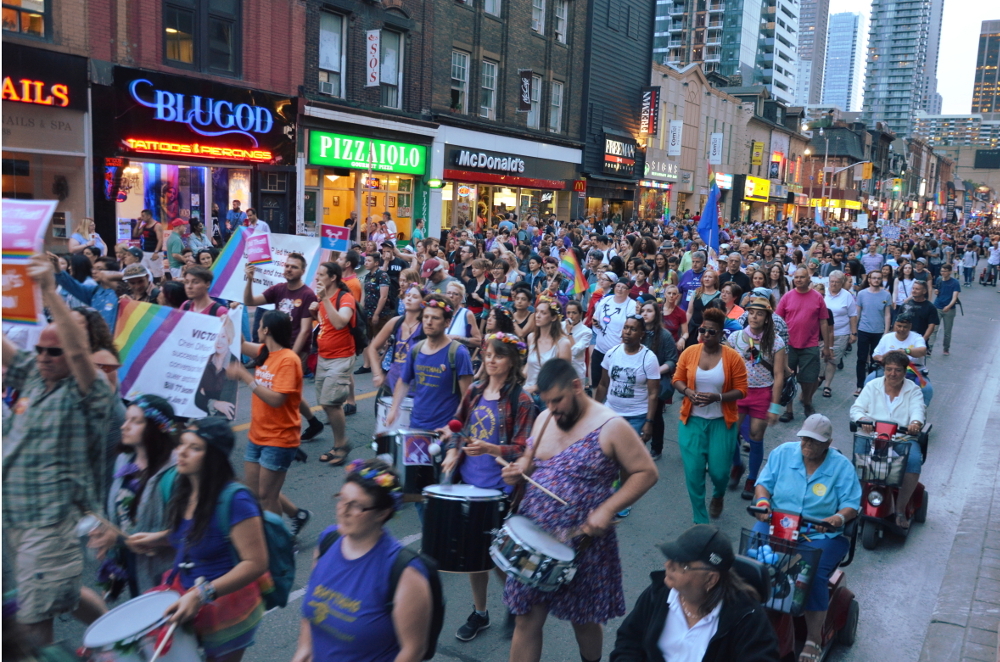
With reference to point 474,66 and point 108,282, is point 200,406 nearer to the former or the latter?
point 108,282

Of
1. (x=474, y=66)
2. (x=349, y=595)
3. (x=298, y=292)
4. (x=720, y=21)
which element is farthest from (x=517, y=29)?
(x=720, y=21)

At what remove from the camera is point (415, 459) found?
5.52m

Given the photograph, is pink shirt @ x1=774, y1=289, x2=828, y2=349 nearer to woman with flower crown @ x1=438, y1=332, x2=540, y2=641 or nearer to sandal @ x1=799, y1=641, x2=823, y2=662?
woman with flower crown @ x1=438, y1=332, x2=540, y2=641

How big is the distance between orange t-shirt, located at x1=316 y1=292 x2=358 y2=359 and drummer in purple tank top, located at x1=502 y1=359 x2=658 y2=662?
4.33 meters

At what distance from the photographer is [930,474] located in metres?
8.66

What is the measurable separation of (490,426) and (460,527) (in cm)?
97

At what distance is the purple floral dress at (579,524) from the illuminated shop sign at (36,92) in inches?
635

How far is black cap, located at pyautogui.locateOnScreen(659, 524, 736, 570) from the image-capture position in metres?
3.25

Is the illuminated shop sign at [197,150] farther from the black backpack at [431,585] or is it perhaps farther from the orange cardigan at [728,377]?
the black backpack at [431,585]

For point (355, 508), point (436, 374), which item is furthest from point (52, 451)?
point (436, 374)

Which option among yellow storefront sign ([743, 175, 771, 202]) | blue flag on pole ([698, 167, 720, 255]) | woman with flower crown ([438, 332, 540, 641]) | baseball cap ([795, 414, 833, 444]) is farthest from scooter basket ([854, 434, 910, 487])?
yellow storefront sign ([743, 175, 771, 202])

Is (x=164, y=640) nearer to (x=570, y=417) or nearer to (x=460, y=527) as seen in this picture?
(x=460, y=527)

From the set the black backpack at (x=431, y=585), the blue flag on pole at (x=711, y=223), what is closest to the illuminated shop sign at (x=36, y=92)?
the blue flag on pole at (x=711, y=223)

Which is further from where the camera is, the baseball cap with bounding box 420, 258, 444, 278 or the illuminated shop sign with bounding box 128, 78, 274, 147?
the illuminated shop sign with bounding box 128, 78, 274, 147
